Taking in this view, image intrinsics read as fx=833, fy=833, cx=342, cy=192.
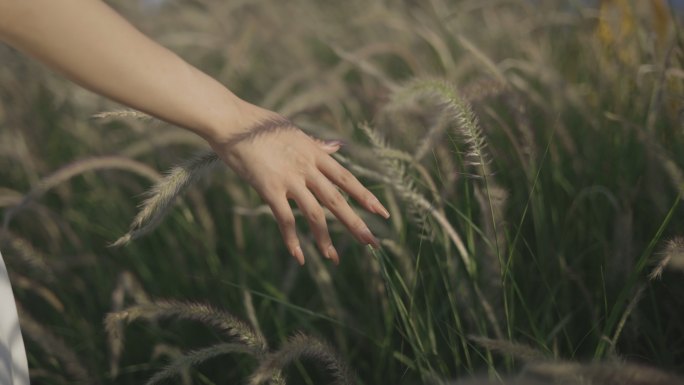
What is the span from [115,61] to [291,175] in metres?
0.24

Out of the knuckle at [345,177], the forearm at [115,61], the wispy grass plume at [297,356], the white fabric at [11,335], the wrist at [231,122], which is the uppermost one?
the forearm at [115,61]

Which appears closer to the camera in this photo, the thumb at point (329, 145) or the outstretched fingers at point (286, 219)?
the outstretched fingers at point (286, 219)

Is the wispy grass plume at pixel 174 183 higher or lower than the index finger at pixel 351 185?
higher

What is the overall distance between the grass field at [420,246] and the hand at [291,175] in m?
Result: 0.16

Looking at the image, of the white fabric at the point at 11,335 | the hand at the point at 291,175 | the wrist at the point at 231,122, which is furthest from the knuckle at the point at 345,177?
the white fabric at the point at 11,335

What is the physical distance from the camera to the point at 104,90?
3.18ft

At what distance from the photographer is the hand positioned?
1.00 metres

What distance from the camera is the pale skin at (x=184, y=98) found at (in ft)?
3.05

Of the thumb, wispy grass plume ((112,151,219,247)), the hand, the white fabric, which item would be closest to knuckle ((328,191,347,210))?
the hand

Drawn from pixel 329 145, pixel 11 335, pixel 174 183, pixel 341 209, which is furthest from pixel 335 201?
pixel 11 335

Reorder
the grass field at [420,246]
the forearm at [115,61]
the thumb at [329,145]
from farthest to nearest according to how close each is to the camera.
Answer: the grass field at [420,246] < the thumb at [329,145] < the forearm at [115,61]

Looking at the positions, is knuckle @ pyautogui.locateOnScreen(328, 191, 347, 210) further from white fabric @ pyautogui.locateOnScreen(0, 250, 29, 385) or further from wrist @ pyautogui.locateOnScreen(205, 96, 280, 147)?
white fabric @ pyautogui.locateOnScreen(0, 250, 29, 385)

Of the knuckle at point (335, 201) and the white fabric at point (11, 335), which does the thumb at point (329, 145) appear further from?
the white fabric at point (11, 335)

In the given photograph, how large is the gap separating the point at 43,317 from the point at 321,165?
4.26 ft
